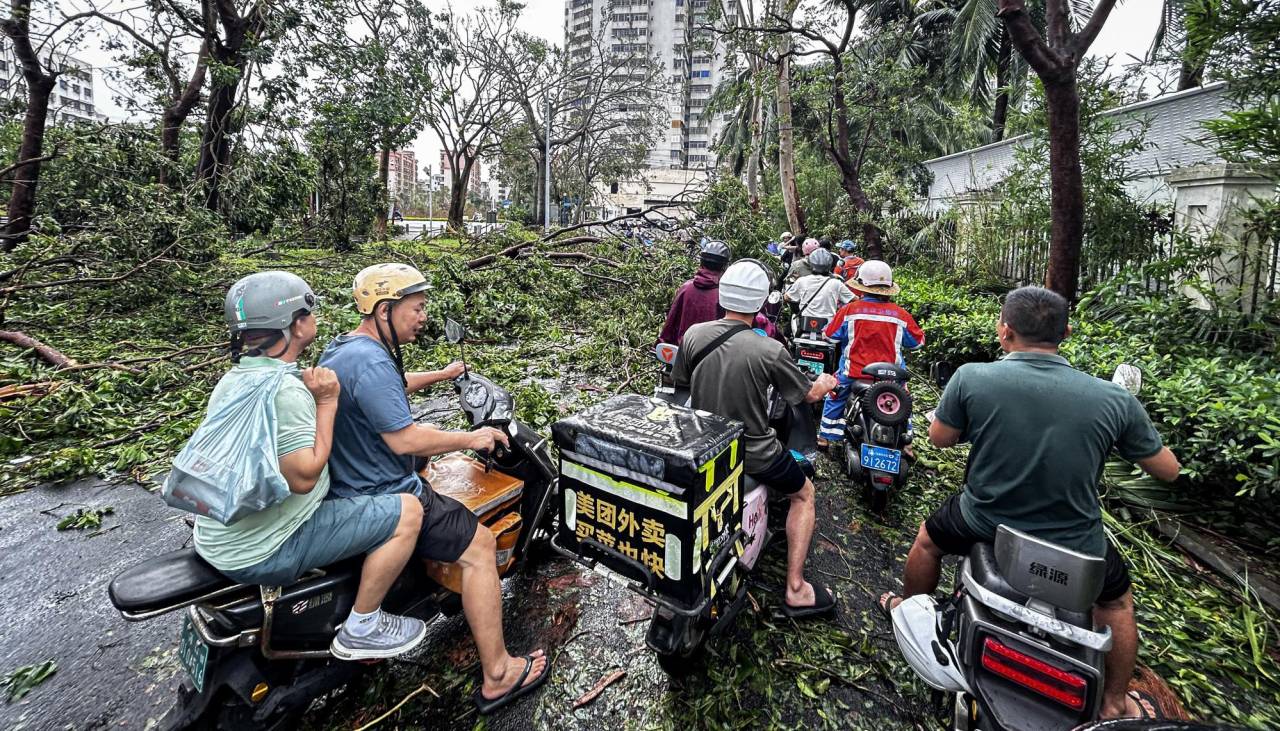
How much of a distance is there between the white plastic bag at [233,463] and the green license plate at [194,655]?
20.1 inches

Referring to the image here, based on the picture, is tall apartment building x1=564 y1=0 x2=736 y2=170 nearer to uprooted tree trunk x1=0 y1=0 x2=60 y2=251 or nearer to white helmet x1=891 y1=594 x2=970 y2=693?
uprooted tree trunk x1=0 y1=0 x2=60 y2=251

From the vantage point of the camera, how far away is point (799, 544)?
2.98 metres

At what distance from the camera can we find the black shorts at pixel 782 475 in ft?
9.33

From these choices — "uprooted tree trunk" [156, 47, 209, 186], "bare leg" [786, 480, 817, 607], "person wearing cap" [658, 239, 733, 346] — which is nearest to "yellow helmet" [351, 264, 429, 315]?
"bare leg" [786, 480, 817, 607]

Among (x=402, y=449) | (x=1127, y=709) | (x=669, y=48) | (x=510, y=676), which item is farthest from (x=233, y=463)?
(x=669, y=48)

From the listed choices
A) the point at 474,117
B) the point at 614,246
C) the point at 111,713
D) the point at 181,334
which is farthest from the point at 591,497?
the point at 474,117

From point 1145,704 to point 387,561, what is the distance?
10.0ft

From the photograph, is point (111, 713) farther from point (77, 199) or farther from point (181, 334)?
point (77, 199)

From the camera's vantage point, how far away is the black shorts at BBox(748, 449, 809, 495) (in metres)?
2.84

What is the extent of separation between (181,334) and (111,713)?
695cm

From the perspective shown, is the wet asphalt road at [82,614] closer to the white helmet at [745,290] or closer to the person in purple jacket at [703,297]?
the white helmet at [745,290]

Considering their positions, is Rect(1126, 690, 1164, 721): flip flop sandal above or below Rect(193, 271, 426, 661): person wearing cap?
below

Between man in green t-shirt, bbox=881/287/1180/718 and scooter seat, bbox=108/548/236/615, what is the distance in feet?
9.03

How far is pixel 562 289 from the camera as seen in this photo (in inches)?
425
